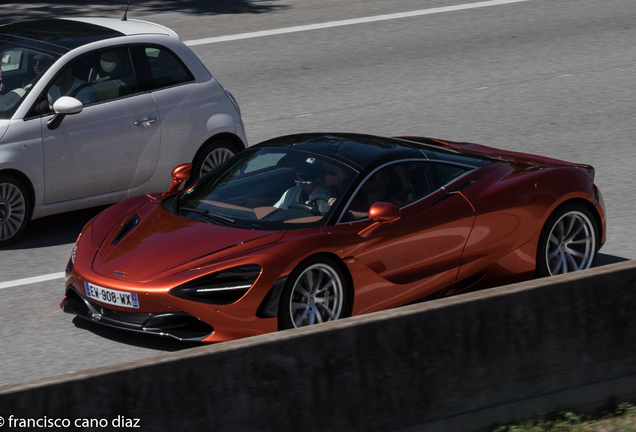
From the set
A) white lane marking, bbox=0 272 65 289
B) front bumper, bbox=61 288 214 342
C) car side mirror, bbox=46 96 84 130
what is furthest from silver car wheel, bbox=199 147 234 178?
front bumper, bbox=61 288 214 342

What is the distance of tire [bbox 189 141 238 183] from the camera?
9188 mm

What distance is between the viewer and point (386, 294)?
6.24m

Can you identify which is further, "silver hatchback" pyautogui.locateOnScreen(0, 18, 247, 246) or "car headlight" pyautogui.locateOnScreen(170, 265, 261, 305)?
"silver hatchback" pyautogui.locateOnScreen(0, 18, 247, 246)

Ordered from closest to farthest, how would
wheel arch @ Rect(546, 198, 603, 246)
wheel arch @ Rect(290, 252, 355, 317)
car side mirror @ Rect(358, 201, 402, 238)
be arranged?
wheel arch @ Rect(290, 252, 355, 317) < car side mirror @ Rect(358, 201, 402, 238) < wheel arch @ Rect(546, 198, 603, 246)

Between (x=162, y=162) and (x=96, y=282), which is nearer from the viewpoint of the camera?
(x=96, y=282)

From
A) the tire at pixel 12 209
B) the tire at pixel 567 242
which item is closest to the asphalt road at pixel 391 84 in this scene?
the tire at pixel 12 209

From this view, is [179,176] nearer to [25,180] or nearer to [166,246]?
[25,180]

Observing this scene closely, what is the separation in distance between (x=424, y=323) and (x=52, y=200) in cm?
463

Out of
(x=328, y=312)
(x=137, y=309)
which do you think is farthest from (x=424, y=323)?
(x=137, y=309)

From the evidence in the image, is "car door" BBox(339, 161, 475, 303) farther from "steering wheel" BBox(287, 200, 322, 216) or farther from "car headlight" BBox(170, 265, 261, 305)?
"car headlight" BBox(170, 265, 261, 305)

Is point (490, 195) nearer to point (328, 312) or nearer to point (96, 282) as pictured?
point (328, 312)

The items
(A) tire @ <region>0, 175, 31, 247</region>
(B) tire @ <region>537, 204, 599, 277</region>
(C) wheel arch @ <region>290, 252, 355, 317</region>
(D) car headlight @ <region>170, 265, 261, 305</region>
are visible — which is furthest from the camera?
(A) tire @ <region>0, 175, 31, 247</region>

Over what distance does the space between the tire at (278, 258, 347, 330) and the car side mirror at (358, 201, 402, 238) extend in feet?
1.17

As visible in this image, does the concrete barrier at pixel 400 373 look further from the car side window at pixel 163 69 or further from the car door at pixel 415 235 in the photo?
the car side window at pixel 163 69
